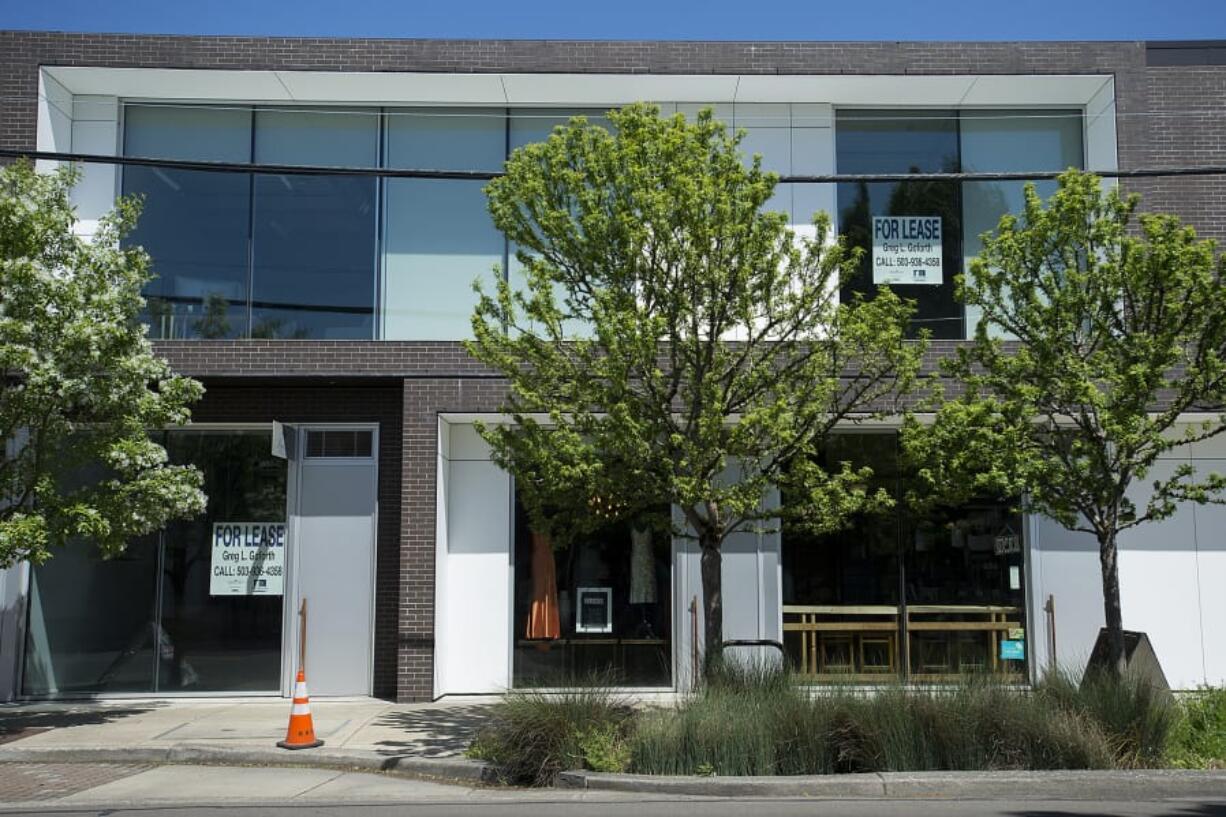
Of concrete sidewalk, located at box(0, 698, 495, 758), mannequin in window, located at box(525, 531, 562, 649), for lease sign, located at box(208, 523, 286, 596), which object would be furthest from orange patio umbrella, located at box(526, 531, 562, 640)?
for lease sign, located at box(208, 523, 286, 596)

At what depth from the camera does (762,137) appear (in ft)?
54.0

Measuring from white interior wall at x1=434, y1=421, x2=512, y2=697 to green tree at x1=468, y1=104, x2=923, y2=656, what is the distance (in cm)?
437

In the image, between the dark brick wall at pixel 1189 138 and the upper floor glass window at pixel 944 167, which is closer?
the dark brick wall at pixel 1189 138

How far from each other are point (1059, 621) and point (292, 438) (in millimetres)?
10660

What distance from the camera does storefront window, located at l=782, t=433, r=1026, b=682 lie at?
53.0 feet

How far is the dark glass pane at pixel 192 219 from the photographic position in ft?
51.6

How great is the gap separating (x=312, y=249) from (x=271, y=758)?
7.09m

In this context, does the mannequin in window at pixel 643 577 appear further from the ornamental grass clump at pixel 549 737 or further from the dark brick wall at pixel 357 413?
the ornamental grass clump at pixel 549 737

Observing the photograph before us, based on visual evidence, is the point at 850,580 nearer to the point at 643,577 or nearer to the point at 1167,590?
the point at 643,577

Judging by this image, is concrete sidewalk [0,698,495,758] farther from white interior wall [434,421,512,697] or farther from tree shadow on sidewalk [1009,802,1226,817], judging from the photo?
tree shadow on sidewalk [1009,802,1226,817]

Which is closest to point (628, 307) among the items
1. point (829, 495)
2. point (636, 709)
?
point (829, 495)

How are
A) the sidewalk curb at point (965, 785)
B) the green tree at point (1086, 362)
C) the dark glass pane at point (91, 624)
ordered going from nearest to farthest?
the sidewalk curb at point (965, 785) < the green tree at point (1086, 362) < the dark glass pane at point (91, 624)

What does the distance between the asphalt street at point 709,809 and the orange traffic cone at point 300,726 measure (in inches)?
86.5

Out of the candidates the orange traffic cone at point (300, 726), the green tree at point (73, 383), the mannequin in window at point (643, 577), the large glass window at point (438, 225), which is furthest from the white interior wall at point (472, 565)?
the orange traffic cone at point (300, 726)
